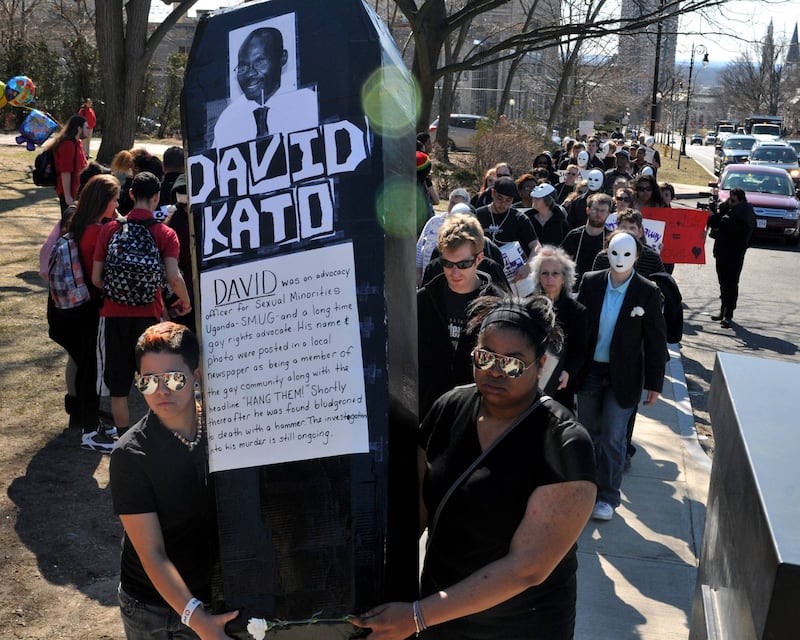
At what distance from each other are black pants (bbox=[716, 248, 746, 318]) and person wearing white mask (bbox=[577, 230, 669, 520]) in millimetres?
6504

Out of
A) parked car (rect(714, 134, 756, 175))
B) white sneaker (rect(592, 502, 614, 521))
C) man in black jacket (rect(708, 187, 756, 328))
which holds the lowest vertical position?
white sneaker (rect(592, 502, 614, 521))

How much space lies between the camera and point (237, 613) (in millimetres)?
2564

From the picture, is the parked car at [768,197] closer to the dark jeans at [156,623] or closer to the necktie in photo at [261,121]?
the necktie in photo at [261,121]

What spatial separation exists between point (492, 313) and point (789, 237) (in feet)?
63.9

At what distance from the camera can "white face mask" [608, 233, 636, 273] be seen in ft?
18.8

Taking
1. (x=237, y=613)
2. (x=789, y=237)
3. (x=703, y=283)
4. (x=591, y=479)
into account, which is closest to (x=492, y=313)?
(x=591, y=479)

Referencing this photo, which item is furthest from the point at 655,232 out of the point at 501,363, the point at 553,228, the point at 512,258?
the point at 501,363

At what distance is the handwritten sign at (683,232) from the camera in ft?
32.0

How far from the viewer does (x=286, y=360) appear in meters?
2.59

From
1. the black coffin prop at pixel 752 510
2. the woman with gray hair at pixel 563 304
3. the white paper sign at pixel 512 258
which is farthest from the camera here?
the white paper sign at pixel 512 258

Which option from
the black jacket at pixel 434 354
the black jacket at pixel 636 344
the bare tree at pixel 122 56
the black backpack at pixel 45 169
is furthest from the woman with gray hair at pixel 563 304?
the bare tree at pixel 122 56

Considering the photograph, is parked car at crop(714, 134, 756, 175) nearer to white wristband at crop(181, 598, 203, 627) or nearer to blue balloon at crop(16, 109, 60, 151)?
blue balloon at crop(16, 109, 60, 151)

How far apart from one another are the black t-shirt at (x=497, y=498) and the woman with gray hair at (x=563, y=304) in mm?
2516

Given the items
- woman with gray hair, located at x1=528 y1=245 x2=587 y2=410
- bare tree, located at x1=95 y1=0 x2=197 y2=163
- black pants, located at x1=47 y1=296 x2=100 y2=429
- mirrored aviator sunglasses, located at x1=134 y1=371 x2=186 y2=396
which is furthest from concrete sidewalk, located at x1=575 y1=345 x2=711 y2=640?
bare tree, located at x1=95 y1=0 x2=197 y2=163
